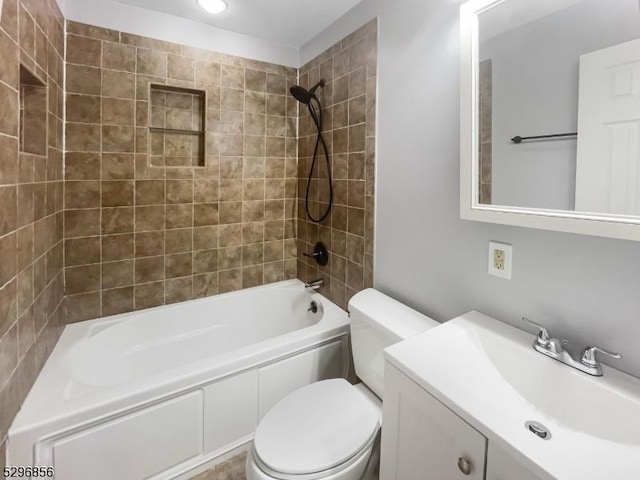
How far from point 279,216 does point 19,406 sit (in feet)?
5.86

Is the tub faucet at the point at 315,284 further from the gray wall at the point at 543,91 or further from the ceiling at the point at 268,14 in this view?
the ceiling at the point at 268,14

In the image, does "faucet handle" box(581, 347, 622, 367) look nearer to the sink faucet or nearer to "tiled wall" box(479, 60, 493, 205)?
the sink faucet

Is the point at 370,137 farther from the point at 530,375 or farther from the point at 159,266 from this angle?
the point at 159,266

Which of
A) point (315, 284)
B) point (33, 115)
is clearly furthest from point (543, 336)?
point (33, 115)

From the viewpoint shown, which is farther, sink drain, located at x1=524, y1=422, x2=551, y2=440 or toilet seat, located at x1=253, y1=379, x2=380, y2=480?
toilet seat, located at x1=253, y1=379, x2=380, y2=480

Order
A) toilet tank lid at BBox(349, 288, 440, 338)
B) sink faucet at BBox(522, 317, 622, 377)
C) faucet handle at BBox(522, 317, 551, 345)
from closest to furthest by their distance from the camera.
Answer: sink faucet at BBox(522, 317, 622, 377) → faucet handle at BBox(522, 317, 551, 345) → toilet tank lid at BBox(349, 288, 440, 338)

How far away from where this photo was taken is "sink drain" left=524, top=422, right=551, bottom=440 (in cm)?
70

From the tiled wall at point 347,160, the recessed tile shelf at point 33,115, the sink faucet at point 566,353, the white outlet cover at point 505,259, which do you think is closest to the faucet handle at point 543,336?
the sink faucet at point 566,353

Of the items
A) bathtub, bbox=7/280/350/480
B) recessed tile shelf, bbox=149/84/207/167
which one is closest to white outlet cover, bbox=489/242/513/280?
bathtub, bbox=7/280/350/480

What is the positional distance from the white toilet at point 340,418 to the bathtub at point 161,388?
31 centimetres

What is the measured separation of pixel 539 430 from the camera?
723 millimetres

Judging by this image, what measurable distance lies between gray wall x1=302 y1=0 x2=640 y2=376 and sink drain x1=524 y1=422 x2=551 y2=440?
385 mm

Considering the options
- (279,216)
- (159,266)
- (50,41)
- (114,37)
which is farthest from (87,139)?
(279,216)

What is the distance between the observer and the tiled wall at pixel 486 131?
1.10 m
